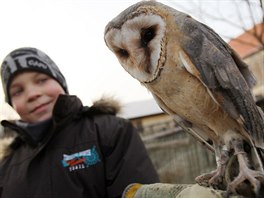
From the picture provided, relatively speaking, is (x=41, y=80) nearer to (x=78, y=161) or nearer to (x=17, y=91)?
(x=17, y=91)

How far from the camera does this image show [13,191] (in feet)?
7.41

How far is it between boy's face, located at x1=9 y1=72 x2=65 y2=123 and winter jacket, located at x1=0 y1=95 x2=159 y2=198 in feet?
0.41

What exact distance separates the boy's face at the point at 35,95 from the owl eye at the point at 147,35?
97cm

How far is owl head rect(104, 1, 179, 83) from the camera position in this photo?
1.59 metres

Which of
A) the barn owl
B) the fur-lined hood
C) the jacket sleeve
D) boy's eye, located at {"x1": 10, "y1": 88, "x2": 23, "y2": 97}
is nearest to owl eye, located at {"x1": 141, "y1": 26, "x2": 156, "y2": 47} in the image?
the barn owl

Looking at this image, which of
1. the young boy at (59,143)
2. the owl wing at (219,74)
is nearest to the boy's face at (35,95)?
the young boy at (59,143)

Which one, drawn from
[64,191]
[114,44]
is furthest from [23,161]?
[114,44]

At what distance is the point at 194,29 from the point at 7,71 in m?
1.31

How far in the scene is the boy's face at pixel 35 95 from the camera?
92.9 inches

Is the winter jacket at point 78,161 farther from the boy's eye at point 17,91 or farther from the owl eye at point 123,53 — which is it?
the owl eye at point 123,53

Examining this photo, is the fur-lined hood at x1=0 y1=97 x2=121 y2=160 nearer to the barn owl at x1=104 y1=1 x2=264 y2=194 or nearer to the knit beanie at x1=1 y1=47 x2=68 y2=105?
the knit beanie at x1=1 y1=47 x2=68 y2=105

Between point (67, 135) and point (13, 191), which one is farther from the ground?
point (67, 135)

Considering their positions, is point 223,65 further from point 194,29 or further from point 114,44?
point 114,44

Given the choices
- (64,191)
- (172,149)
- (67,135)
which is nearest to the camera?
(64,191)
